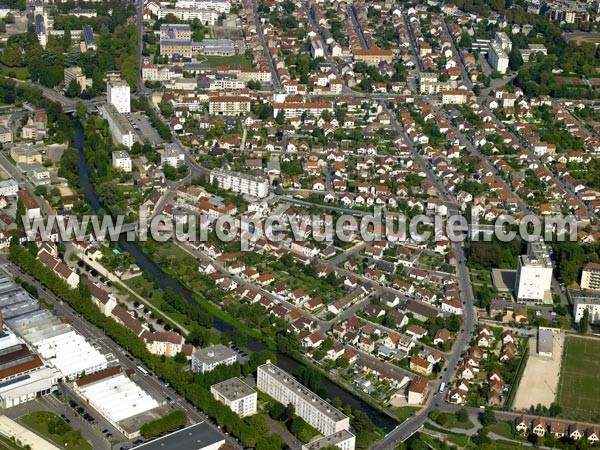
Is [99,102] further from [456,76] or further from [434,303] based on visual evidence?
[434,303]

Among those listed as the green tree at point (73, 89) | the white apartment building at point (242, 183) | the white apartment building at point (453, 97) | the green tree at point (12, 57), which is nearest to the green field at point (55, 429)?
the white apartment building at point (242, 183)

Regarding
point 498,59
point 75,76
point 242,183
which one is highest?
point 498,59

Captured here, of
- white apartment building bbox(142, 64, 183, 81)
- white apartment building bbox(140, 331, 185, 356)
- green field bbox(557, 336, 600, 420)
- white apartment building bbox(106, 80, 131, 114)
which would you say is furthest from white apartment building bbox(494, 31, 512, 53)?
white apartment building bbox(140, 331, 185, 356)

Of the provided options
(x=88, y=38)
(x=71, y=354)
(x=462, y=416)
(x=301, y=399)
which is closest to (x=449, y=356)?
(x=462, y=416)

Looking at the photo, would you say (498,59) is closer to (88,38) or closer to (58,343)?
(88,38)

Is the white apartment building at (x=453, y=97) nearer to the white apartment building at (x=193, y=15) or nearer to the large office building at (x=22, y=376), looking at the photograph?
the white apartment building at (x=193, y=15)
